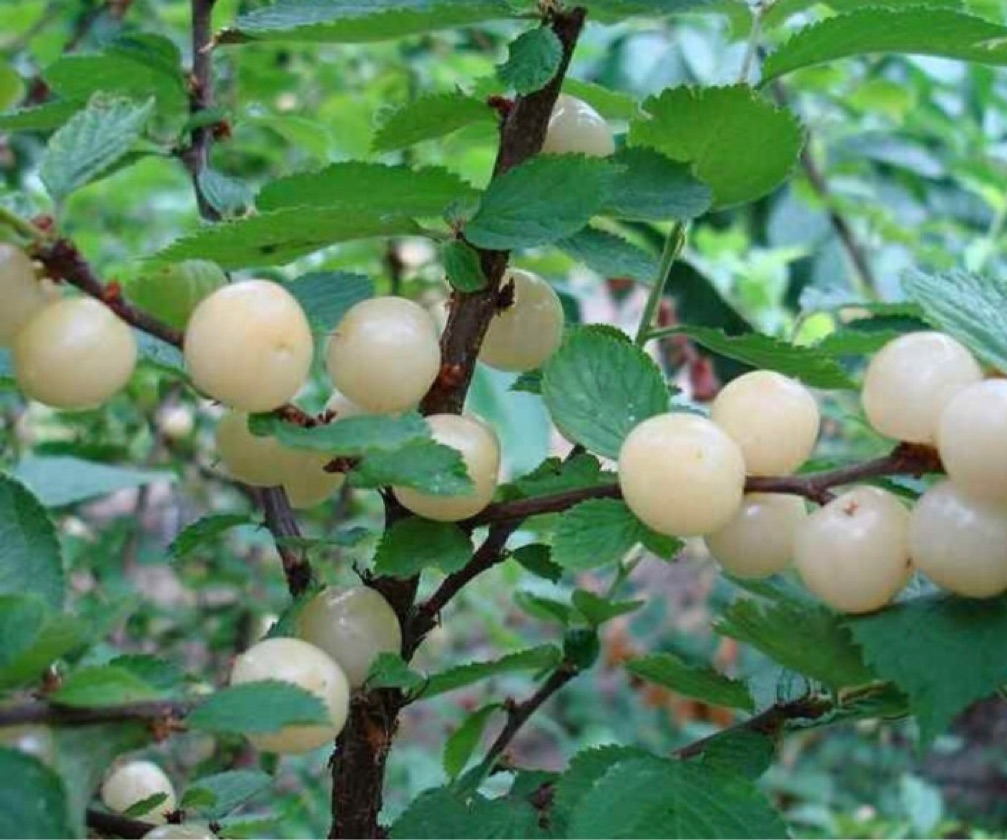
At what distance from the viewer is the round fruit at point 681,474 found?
0.39 metres

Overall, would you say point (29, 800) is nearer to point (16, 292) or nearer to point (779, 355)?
point (16, 292)

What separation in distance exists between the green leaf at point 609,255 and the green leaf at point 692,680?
0.13 m

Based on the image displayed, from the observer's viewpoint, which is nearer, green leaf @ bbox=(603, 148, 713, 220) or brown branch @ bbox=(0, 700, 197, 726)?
brown branch @ bbox=(0, 700, 197, 726)

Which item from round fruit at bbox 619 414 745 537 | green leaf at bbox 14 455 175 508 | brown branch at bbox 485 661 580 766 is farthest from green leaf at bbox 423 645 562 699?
green leaf at bbox 14 455 175 508

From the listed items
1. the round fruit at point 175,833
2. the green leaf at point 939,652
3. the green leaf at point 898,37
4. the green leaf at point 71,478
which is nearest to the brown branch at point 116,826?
the round fruit at point 175,833

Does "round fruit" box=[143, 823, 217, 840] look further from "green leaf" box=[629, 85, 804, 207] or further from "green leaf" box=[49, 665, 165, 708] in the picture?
"green leaf" box=[629, 85, 804, 207]

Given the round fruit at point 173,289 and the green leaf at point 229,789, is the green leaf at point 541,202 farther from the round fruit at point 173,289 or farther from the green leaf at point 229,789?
the green leaf at point 229,789

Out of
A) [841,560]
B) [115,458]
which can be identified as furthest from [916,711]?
[115,458]

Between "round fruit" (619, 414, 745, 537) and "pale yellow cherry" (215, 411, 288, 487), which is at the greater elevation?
"round fruit" (619, 414, 745, 537)

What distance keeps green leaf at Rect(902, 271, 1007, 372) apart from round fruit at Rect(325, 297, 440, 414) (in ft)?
0.48

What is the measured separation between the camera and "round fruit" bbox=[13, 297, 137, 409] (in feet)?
1.24

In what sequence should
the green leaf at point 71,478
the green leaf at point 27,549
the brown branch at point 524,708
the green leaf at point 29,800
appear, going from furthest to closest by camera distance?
1. the green leaf at point 71,478
2. the brown branch at point 524,708
3. the green leaf at point 27,549
4. the green leaf at point 29,800

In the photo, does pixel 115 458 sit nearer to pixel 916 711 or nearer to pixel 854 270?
pixel 854 270

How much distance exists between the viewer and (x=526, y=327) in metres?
0.51
